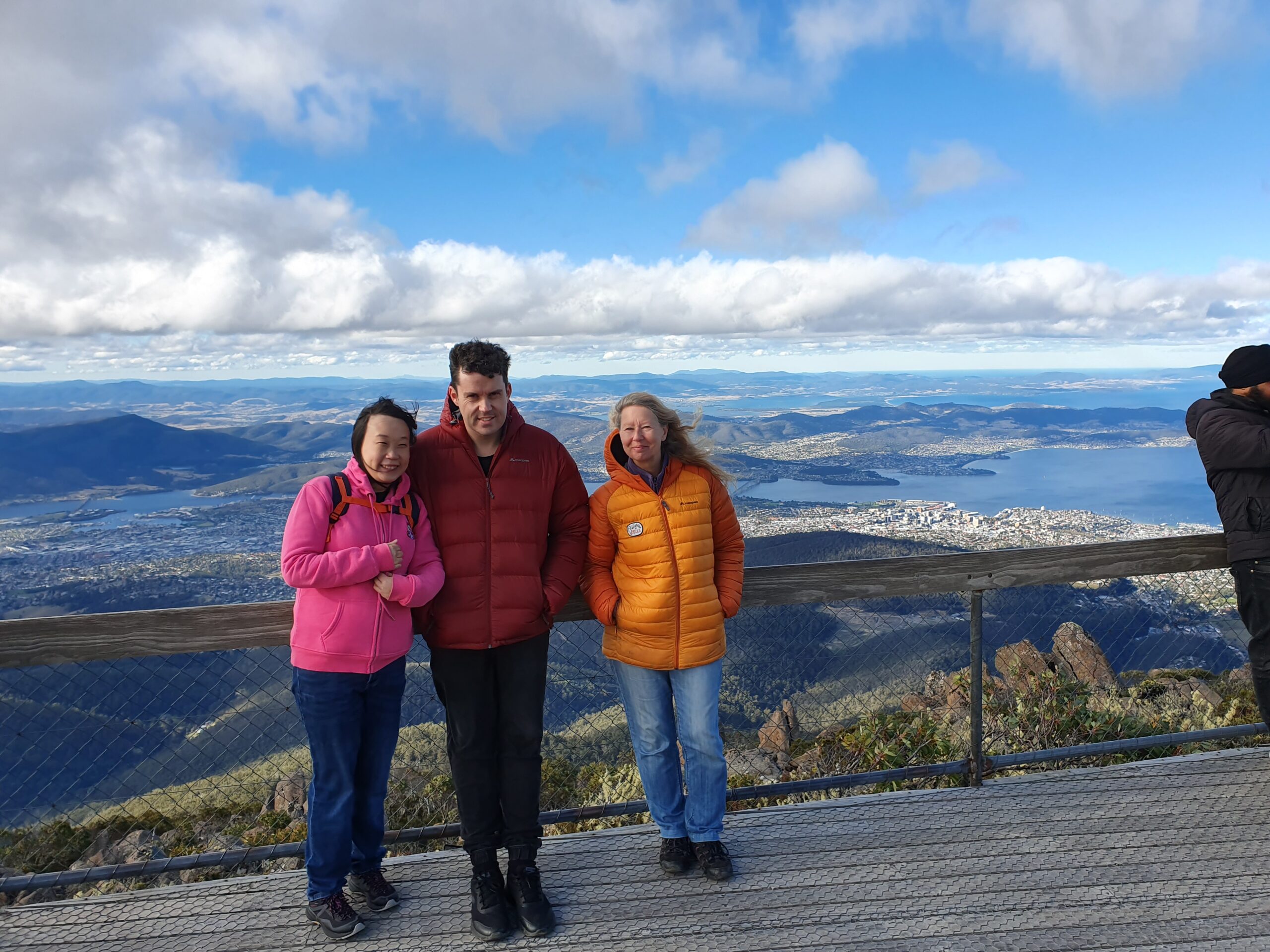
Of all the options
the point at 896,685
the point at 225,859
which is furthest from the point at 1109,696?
the point at 225,859

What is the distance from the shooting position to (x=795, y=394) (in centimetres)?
15788

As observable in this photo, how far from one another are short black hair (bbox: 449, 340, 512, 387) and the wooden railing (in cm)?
101

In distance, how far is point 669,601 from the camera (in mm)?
2721

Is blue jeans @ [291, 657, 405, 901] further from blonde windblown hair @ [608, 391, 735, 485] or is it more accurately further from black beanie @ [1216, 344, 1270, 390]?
black beanie @ [1216, 344, 1270, 390]

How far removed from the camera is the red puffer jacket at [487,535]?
2.58 metres

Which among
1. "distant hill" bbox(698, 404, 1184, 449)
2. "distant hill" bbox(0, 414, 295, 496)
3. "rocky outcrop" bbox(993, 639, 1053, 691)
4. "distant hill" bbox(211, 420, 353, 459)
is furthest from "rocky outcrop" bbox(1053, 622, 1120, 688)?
"distant hill" bbox(0, 414, 295, 496)

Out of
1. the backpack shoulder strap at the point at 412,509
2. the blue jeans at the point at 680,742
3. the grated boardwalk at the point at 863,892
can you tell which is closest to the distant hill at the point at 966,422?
the grated boardwalk at the point at 863,892

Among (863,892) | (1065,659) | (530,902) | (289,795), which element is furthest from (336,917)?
(1065,659)

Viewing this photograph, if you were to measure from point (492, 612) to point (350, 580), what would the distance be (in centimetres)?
48

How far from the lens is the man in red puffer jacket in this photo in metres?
2.58

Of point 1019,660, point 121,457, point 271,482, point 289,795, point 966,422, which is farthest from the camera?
point 966,422

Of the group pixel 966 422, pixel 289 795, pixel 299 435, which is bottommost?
pixel 299 435

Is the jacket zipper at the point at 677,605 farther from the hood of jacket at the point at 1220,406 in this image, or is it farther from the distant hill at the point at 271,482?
the distant hill at the point at 271,482

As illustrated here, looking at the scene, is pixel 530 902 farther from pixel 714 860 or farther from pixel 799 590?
pixel 799 590
